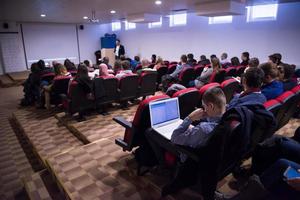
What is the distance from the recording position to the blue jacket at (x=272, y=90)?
245 cm

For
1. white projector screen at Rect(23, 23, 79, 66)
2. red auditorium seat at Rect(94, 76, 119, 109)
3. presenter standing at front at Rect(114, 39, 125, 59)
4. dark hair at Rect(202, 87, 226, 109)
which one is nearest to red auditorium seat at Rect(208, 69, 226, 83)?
red auditorium seat at Rect(94, 76, 119, 109)

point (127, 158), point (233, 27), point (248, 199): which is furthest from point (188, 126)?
point (233, 27)

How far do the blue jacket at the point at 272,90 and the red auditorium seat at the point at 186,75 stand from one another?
2662 millimetres

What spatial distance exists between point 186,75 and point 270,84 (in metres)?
2.75

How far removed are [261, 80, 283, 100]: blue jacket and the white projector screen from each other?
11.9m

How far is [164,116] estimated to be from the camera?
6.38 feet

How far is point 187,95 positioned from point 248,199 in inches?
45.8

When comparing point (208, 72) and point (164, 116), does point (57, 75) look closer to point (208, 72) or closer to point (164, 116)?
point (208, 72)

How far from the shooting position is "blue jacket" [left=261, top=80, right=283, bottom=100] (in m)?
2.45

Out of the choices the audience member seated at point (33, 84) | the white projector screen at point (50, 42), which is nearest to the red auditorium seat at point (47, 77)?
the audience member seated at point (33, 84)

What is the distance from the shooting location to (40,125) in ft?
13.5

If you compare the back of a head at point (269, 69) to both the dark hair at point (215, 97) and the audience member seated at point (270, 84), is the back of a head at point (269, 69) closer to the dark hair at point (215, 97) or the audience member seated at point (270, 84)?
the audience member seated at point (270, 84)

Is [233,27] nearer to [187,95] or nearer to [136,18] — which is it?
[136,18]

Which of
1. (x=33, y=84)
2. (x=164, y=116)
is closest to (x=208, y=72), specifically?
(x=164, y=116)
